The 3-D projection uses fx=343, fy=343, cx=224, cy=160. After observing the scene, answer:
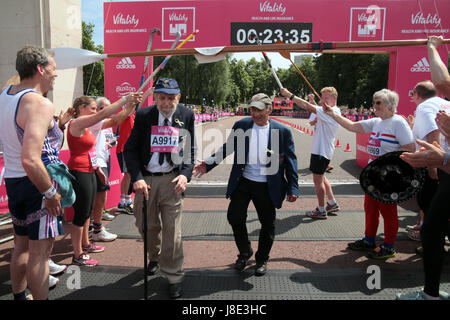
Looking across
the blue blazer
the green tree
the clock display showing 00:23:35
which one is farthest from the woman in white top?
the green tree

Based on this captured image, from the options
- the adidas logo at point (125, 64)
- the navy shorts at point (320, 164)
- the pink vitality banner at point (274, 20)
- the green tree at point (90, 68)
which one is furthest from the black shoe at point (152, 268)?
the green tree at point (90, 68)

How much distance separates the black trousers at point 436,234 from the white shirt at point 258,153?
5.43ft

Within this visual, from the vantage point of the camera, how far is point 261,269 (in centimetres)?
385

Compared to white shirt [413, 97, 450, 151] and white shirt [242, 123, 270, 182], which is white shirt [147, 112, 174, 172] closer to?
white shirt [242, 123, 270, 182]

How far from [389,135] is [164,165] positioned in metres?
2.72

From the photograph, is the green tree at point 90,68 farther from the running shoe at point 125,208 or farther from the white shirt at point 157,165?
the white shirt at point 157,165

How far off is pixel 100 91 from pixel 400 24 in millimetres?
59994

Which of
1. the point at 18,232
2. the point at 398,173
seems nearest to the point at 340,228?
the point at 398,173

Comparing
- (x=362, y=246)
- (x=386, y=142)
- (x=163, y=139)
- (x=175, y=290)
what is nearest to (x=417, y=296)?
(x=362, y=246)

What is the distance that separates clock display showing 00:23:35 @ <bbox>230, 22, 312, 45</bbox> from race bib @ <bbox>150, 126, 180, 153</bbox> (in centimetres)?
662

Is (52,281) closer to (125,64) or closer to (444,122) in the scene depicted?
(444,122)

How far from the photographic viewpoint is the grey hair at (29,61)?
261cm
